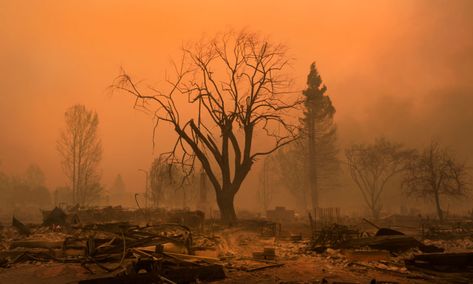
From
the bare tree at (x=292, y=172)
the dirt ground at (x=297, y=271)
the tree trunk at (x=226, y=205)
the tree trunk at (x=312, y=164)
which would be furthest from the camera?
the bare tree at (x=292, y=172)

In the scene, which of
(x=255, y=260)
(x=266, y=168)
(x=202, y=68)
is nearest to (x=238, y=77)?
(x=202, y=68)

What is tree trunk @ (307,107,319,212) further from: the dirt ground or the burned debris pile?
the dirt ground

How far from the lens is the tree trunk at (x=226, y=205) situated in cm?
2481

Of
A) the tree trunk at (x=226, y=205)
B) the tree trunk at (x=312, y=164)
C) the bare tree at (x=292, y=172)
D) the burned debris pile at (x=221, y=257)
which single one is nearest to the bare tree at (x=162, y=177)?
the tree trunk at (x=226, y=205)

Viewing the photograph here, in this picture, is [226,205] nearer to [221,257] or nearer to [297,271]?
[221,257]

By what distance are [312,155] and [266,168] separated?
25.6 metres

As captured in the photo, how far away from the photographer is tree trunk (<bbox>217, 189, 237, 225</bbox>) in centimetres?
2481

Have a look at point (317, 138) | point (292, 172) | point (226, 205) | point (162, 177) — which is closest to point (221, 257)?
point (226, 205)

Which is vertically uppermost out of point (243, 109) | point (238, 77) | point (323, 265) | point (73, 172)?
point (238, 77)

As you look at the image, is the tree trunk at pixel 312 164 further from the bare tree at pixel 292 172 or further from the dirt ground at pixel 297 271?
the dirt ground at pixel 297 271

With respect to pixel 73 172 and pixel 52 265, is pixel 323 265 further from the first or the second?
pixel 73 172

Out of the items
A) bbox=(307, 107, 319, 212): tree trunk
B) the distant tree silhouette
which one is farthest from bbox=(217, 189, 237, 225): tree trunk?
bbox=(307, 107, 319, 212): tree trunk

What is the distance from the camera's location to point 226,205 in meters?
25.1

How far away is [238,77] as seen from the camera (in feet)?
92.8
